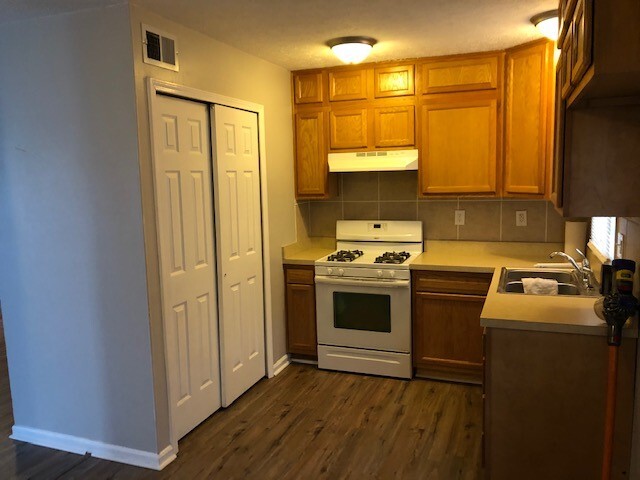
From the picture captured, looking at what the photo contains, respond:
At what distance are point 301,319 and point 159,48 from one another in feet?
7.38

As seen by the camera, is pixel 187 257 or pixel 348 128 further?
pixel 348 128

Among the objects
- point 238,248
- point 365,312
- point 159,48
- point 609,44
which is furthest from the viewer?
point 365,312

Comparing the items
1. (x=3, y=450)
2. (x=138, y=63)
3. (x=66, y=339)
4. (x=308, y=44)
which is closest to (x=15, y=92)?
(x=138, y=63)

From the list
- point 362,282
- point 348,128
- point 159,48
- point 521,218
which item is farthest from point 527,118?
point 159,48

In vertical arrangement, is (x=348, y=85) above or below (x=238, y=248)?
above

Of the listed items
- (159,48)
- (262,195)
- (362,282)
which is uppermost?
(159,48)

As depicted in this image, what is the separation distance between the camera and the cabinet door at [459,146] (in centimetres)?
370

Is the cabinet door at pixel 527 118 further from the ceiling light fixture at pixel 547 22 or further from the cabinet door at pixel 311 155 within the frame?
the cabinet door at pixel 311 155

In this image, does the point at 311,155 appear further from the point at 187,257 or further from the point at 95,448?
the point at 95,448

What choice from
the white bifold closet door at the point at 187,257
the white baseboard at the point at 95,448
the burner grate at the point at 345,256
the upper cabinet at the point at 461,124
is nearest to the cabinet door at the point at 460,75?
the upper cabinet at the point at 461,124

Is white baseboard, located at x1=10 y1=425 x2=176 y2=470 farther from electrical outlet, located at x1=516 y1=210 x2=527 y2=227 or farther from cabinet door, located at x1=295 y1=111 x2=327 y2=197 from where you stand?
electrical outlet, located at x1=516 y1=210 x2=527 y2=227

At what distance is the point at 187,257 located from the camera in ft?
9.82

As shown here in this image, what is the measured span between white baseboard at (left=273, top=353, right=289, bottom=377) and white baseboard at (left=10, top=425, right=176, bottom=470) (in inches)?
48.8

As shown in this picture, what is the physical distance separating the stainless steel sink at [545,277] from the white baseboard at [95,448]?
200 centimetres
